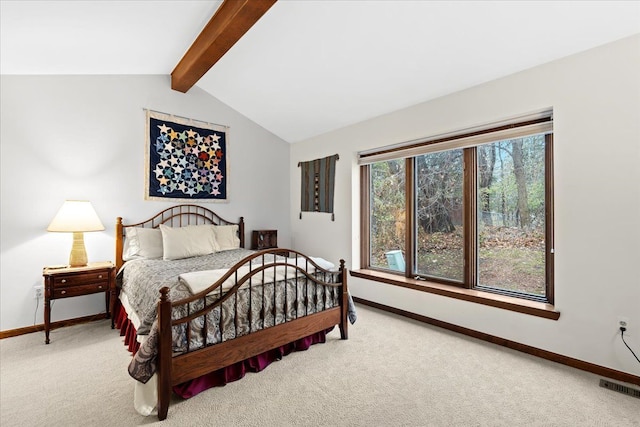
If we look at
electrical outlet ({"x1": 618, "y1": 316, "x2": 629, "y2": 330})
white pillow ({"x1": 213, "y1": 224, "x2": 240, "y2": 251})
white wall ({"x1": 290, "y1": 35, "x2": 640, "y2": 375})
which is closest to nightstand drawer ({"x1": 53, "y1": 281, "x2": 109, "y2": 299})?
white pillow ({"x1": 213, "y1": 224, "x2": 240, "y2": 251})

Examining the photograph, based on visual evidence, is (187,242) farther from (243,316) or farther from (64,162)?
(243,316)

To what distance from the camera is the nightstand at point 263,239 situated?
447 centimetres

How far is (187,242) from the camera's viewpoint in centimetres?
346

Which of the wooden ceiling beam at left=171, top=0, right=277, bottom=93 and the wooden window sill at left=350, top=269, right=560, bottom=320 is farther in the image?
the wooden window sill at left=350, top=269, right=560, bottom=320

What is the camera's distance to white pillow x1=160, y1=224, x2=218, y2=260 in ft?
11.0

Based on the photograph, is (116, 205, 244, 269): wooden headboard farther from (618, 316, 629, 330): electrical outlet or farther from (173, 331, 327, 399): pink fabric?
(618, 316, 629, 330): electrical outlet

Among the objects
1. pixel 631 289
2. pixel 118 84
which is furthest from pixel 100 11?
pixel 631 289

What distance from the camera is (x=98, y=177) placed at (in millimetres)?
3350

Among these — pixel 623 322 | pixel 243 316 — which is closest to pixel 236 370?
pixel 243 316

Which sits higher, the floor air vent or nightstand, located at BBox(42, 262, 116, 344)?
nightstand, located at BBox(42, 262, 116, 344)

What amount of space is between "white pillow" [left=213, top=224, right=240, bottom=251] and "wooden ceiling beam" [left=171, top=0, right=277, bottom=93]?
1850mm

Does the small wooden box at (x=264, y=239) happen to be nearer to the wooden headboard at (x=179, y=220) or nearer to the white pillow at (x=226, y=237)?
the wooden headboard at (x=179, y=220)

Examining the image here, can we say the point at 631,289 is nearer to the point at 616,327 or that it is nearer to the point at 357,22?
the point at 616,327

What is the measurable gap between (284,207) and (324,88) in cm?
216
